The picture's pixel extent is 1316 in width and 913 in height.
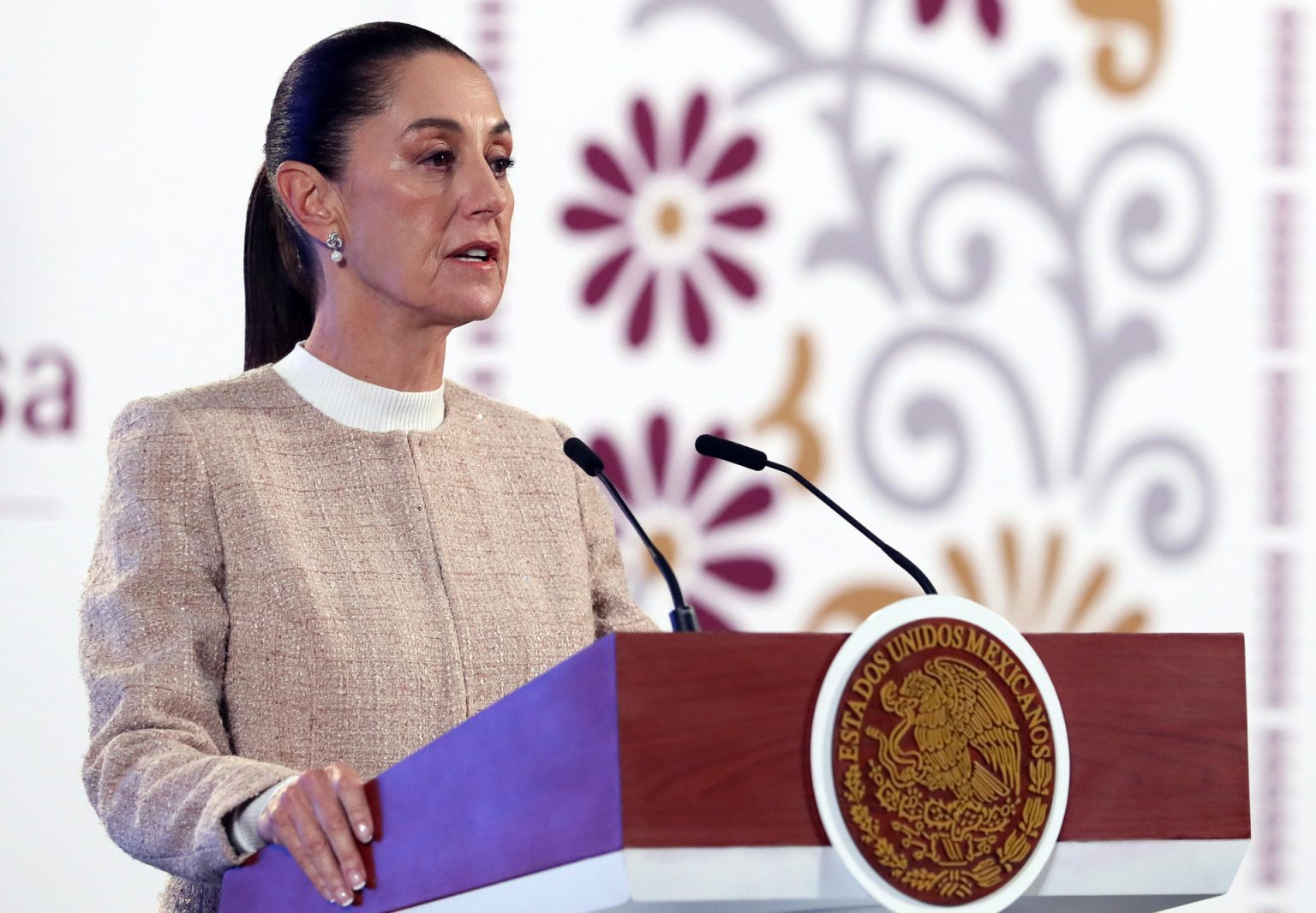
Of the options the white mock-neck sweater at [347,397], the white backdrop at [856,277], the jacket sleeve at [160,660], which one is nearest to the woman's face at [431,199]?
the white mock-neck sweater at [347,397]

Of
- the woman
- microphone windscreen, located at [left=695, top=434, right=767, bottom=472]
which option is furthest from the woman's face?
microphone windscreen, located at [left=695, top=434, right=767, bottom=472]

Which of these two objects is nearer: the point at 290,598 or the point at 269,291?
the point at 290,598

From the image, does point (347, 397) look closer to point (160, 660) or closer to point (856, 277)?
point (160, 660)

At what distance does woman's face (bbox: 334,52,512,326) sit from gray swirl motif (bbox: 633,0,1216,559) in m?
1.10

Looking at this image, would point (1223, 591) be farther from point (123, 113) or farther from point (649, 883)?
point (649, 883)

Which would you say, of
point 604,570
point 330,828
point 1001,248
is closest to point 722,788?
point 330,828

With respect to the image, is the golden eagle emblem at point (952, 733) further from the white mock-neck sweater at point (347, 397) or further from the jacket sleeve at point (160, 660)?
the white mock-neck sweater at point (347, 397)

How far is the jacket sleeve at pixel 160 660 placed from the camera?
5.15 ft

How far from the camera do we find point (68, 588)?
2721 mm

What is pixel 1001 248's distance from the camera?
3166mm

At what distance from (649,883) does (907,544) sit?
204cm

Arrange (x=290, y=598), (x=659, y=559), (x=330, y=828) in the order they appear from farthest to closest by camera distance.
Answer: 1. (x=290, y=598)
2. (x=659, y=559)
3. (x=330, y=828)

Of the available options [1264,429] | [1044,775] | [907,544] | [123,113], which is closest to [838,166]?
[907,544]

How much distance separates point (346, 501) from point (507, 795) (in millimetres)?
911
